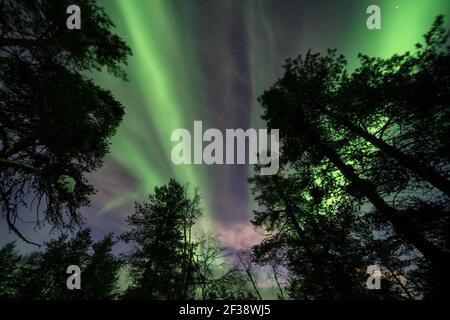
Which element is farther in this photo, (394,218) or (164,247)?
(164,247)

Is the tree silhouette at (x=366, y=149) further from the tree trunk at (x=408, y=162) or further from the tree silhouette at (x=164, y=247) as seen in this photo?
the tree silhouette at (x=164, y=247)

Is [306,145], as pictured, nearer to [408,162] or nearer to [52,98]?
[408,162]

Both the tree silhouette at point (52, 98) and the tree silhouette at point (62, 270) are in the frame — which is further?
the tree silhouette at point (62, 270)

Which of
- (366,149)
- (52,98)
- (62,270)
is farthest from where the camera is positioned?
(62,270)

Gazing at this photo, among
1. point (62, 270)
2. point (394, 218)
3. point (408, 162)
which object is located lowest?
point (62, 270)

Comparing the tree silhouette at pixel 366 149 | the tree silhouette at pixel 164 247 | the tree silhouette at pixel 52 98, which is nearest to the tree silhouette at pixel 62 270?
the tree silhouette at pixel 164 247

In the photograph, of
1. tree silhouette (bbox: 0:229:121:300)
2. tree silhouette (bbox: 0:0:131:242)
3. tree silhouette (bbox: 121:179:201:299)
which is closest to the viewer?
tree silhouette (bbox: 0:0:131:242)

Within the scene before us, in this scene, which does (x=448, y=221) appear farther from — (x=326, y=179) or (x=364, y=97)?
(x=364, y=97)

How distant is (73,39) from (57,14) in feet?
1.75

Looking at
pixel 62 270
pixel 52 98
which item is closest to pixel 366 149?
pixel 52 98

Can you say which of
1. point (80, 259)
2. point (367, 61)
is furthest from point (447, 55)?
point (80, 259)

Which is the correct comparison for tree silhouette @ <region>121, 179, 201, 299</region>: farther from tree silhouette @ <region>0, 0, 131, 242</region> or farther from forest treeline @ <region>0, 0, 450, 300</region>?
tree silhouette @ <region>0, 0, 131, 242</region>

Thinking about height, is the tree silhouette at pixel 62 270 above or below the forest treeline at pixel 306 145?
below

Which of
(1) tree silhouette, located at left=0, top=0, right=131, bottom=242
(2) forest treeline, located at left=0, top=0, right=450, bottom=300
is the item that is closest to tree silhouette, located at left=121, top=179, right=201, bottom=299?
(2) forest treeline, located at left=0, top=0, right=450, bottom=300
